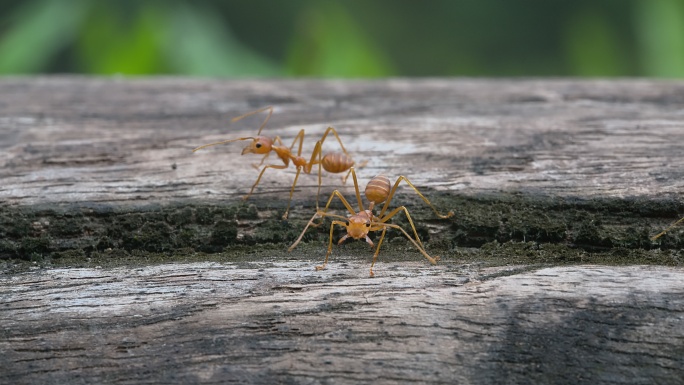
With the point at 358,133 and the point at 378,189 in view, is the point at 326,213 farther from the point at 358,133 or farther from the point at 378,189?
the point at 358,133

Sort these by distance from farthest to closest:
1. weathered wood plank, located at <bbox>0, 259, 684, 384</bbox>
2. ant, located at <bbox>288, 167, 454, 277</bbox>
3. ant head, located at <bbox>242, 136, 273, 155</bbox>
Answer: ant head, located at <bbox>242, 136, 273, 155</bbox> → ant, located at <bbox>288, 167, 454, 277</bbox> → weathered wood plank, located at <bbox>0, 259, 684, 384</bbox>

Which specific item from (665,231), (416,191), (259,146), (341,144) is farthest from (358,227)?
(665,231)

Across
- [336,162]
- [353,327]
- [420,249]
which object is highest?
[336,162]

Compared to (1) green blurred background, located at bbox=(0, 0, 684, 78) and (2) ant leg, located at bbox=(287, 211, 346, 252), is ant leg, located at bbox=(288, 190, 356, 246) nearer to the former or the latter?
(2) ant leg, located at bbox=(287, 211, 346, 252)

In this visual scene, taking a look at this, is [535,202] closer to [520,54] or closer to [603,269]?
[603,269]

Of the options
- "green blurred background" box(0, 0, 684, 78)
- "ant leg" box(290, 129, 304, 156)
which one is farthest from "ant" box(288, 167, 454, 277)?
"green blurred background" box(0, 0, 684, 78)

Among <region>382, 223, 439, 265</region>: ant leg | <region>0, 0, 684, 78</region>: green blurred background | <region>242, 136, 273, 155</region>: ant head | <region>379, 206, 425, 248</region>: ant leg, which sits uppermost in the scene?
<region>0, 0, 684, 78</region>: green blurred background

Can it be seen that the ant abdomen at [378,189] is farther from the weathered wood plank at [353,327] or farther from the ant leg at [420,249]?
the weathered wood plank at [353,327]
